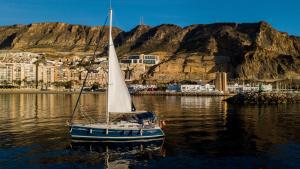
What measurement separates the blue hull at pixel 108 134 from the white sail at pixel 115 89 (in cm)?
276

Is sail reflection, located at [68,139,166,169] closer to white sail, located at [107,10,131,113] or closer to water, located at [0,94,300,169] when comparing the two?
water, located at [0,94,300,169]

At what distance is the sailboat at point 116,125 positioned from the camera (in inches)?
1794

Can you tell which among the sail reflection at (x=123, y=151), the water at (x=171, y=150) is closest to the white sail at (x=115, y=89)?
the sail reflection at (x=123, y=151)

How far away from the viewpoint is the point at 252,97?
13375 centimetres

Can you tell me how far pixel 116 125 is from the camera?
4606 cm

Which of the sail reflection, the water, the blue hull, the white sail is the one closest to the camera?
the water

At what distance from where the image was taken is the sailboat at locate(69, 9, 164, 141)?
149 ft

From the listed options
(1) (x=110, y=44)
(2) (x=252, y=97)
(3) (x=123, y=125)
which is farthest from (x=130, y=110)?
(2) (x=252, y=97)

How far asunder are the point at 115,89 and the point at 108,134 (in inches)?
214

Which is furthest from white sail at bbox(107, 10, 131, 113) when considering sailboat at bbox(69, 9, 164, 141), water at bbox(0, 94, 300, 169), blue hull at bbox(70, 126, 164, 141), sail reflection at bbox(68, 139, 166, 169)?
water at bbox(0, 94, 300, 169)

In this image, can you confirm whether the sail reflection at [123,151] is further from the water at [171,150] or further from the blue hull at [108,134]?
the blue hull at [108,134]

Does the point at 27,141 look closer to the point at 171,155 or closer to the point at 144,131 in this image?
the point at 144,131

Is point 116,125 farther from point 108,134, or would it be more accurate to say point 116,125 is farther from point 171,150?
point 171,150

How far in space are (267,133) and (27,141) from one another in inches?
1289
